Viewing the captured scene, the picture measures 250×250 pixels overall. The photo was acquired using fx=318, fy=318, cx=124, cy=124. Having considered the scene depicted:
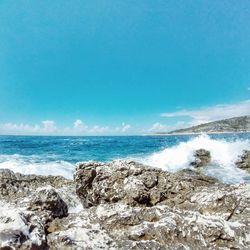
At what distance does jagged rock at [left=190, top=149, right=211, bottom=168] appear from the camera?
2203 cm

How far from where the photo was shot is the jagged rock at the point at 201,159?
22031 mm

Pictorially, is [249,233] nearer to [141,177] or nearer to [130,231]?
[130,231]

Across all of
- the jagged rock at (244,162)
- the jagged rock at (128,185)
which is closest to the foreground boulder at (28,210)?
the jagged rock at (128,185)

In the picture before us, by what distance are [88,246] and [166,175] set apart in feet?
13.2

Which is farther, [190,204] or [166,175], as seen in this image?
[166,175]

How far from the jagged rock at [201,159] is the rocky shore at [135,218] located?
49.0ft

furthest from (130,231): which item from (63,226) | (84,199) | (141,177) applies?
(84,199)

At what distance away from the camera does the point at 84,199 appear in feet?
25.8

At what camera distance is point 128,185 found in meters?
6.94

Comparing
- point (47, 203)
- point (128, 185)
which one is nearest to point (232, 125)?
point (128, 185)

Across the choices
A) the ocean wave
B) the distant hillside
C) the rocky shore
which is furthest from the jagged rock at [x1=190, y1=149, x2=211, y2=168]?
the distant hillside

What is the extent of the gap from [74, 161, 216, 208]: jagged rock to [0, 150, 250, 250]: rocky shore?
0.02 meters

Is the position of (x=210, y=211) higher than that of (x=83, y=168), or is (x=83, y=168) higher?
(x=83, y=168)

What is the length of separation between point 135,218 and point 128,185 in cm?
214
